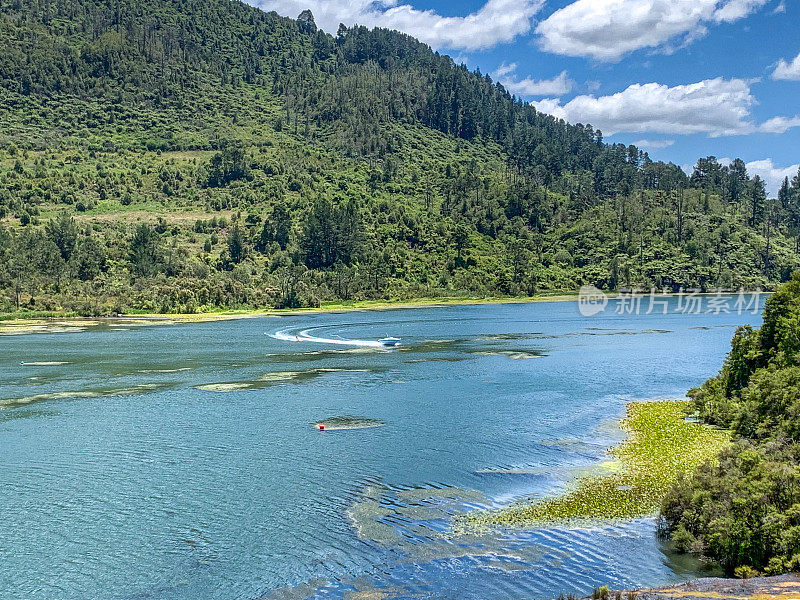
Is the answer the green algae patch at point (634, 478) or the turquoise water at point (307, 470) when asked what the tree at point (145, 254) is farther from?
the green algae patch at point (634, 478)

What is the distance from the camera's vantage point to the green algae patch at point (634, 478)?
30.7m

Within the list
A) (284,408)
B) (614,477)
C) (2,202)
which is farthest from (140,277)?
(614,477)

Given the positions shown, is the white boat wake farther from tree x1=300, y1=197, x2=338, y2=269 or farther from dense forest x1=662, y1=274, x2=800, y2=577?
tree x1=300, y1=197, x2=338, y2=269

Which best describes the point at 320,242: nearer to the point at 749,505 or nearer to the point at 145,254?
the point at 145,254

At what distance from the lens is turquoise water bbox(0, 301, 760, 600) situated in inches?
1021

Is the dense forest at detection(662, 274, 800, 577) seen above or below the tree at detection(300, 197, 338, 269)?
below

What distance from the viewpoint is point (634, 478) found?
117 ft

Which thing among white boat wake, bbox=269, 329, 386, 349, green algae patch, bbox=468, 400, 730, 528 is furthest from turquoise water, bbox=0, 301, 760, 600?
white boat wake, bbox=269, 329, 386, 349

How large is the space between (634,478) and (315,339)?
7404cm

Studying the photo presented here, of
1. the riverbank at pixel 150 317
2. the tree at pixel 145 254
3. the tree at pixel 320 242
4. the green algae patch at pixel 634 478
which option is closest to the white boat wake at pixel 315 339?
the riverbank at pixel 150 317

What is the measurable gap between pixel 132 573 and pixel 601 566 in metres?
15.6

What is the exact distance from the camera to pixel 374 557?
2698 centimetres

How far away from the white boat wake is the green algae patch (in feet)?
170

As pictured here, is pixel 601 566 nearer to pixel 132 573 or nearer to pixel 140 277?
pixel 132 573
